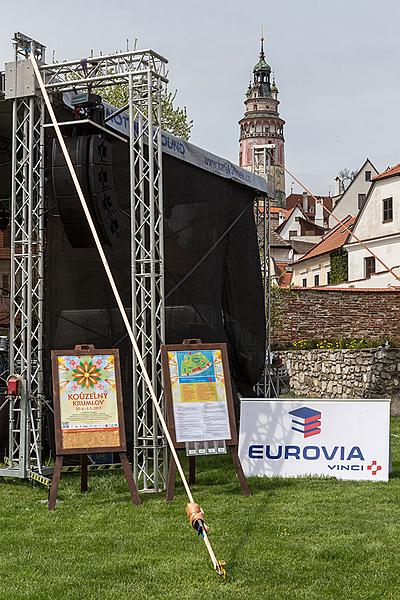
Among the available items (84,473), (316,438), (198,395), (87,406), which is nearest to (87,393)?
(87,406)

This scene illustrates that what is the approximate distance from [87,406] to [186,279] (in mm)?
3705

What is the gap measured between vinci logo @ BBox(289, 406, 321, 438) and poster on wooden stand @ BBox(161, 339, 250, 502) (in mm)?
1007

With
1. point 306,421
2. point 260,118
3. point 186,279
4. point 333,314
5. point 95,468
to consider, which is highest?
point 260,118

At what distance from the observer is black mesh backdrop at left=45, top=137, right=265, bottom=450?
31.9ft

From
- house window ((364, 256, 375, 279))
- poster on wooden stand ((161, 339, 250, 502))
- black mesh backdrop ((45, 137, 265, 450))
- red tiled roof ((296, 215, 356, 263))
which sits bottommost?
poster on wooden stand ((161, 339, 250, 502))

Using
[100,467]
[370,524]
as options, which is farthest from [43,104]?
[370,524]

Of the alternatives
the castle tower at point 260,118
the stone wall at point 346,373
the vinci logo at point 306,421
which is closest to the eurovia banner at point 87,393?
the vinci logo at point 306,421

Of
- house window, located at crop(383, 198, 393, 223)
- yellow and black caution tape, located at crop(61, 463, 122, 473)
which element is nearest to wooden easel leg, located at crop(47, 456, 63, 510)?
yellow and black caution tape, located at crop(61, 463, 122, 473)

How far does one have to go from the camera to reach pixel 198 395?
8008mm

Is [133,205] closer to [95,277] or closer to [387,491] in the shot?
[95,277]

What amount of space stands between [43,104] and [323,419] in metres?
4.16

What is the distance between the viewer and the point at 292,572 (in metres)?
5.33

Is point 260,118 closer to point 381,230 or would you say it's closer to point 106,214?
point 381,230

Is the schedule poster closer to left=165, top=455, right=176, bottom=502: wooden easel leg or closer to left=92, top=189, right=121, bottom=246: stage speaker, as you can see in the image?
left=165, top=455, right=176, bottom=502: wooden easel leg
